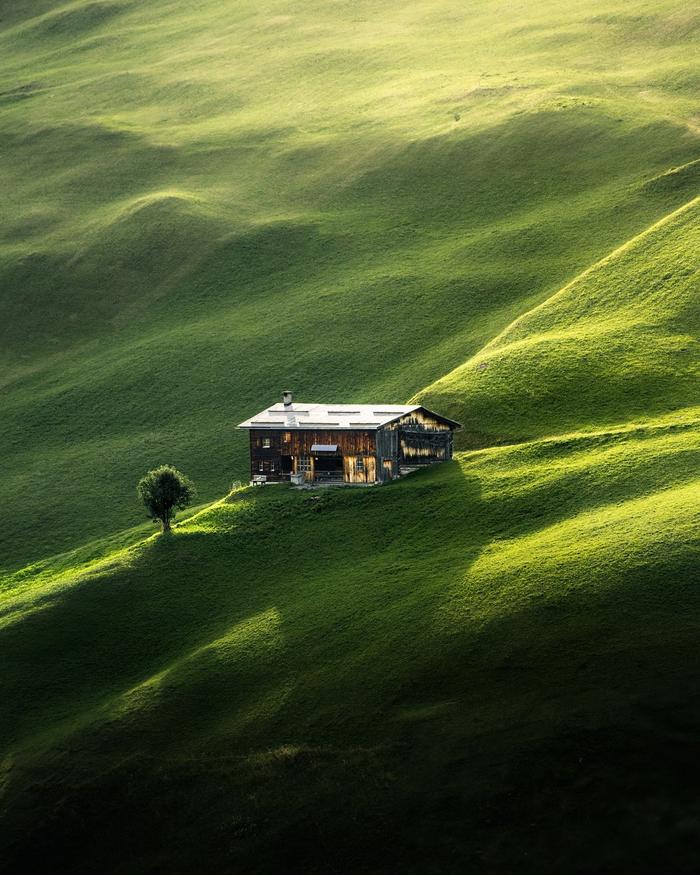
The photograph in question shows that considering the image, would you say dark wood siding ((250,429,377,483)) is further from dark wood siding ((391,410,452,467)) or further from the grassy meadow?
dark wood siding ((391,410,452,467))

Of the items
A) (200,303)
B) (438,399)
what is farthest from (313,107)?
(438,399)

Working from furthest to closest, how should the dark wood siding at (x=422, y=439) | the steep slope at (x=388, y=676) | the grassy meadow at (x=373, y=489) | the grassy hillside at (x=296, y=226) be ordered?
the grassy hillside at (x=296, y=226) → the dark wood siding at (x=422, y=439) → the grassy meadow at (x=373, y=489) → the steep slope at (x=388, y=676)

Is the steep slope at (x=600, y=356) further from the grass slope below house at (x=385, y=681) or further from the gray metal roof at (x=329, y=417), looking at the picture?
the grass slope below house at (x=385, y=681)

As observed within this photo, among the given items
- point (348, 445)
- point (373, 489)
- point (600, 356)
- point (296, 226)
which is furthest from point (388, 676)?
point (296, 226)

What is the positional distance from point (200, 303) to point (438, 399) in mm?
42926

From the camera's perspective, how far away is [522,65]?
6752 inches

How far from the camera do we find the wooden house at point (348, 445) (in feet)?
290

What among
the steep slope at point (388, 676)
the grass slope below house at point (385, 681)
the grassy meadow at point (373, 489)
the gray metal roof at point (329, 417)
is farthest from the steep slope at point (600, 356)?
the grass slope below house at point (385, 681)

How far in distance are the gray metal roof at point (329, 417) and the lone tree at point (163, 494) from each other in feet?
19.5

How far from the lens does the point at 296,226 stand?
469ft

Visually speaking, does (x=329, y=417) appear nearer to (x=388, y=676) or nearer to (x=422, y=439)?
(x=422, y=439)

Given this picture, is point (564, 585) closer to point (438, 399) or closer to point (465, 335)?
point (438, 399)

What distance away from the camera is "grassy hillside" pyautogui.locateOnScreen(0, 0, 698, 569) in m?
116

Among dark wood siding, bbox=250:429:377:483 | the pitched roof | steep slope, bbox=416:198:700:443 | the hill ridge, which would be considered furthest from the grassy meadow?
the pitched roof
